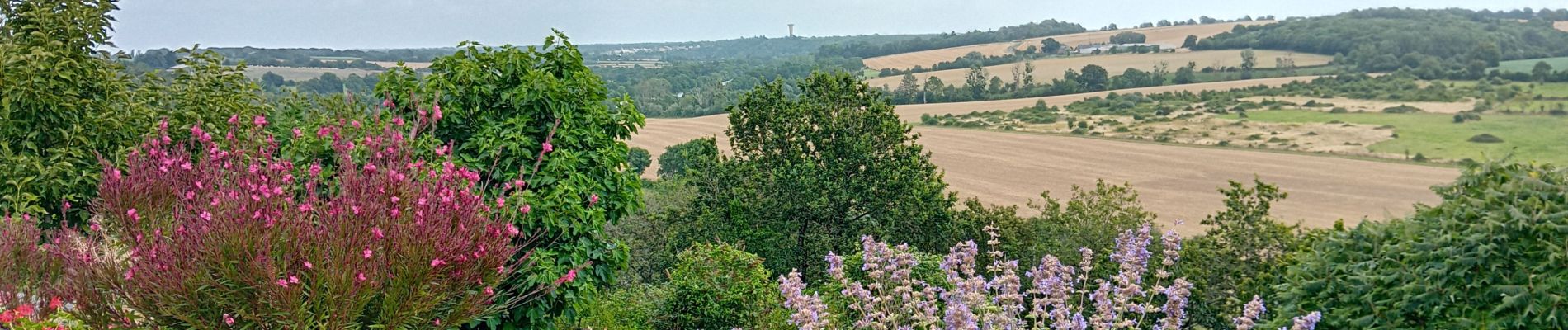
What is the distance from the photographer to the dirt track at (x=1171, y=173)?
32438 millimetres

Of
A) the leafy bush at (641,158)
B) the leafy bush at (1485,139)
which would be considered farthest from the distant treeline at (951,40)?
the leafy bush at (1485,139)

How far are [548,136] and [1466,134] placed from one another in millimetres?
40995

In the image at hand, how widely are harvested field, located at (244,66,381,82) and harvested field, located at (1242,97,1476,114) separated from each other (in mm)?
54177

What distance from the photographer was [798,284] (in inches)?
230

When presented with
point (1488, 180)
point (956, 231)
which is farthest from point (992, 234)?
point (956, 231)

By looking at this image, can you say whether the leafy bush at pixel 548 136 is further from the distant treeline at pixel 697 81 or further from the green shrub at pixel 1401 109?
the green shrub at pixel 1401 109

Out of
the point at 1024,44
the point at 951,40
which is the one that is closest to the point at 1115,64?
the point at 1024,44

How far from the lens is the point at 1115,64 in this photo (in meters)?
65.9

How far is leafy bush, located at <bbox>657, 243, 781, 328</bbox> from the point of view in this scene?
40.5ft

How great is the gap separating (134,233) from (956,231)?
17.2 metres

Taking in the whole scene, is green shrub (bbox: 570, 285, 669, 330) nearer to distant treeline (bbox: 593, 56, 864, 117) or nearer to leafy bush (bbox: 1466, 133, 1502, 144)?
leafy bush (bbox: 1466, 133, 1502, 144)

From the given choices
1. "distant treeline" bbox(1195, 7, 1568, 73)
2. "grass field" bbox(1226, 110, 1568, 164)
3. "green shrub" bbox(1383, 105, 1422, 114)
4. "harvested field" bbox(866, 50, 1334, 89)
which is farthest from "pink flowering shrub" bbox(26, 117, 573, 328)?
"harvested field" bbox(866, 50, 1334, 89)

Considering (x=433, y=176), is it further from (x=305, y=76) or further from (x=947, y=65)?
(x=947, y=65)

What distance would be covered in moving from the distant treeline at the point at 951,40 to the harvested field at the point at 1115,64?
38.5 ft
